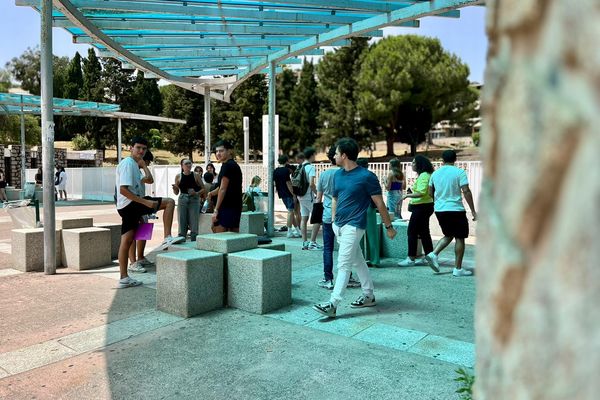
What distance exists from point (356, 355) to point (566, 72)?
363 cm

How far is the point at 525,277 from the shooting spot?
0.74 m

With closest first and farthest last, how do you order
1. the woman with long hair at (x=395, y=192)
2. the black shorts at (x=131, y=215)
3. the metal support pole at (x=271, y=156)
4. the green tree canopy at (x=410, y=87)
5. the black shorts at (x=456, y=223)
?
the black shorts at (x=131, y=215)
the black shorts at (x=456, y=223)
the woman with long hair at (x=395, y=192)
the metal support pole at (x=271, y=156)
the green tree canopy at (x=410, y=87)

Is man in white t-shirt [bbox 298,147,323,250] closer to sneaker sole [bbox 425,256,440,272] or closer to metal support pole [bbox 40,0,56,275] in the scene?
sneaker sole [bbox 425,256,440,272]

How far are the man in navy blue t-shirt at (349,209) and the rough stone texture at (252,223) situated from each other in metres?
4.96

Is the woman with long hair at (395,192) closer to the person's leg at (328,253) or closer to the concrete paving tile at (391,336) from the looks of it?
the person's leg at (328,253)

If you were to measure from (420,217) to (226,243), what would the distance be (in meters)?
3.63

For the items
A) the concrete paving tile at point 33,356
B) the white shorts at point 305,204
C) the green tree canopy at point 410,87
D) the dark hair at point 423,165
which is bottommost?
the concrete paving tile at point 33,356

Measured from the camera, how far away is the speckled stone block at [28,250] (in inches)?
286

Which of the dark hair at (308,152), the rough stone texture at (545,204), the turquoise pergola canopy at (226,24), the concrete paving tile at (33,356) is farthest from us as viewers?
the dark hair at (308,152)

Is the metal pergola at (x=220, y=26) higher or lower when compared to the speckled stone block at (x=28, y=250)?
higher

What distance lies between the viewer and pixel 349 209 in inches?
199

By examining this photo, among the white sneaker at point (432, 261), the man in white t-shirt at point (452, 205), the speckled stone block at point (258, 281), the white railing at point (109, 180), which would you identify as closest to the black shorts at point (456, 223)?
the man in white t-shirt at point (452, 205)

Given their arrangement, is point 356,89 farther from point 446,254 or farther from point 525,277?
point 525,277

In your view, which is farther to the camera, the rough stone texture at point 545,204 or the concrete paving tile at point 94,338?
the concrete paving tile at point 94,338
